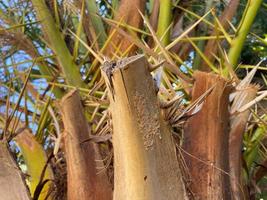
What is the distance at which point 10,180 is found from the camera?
1.90 metres

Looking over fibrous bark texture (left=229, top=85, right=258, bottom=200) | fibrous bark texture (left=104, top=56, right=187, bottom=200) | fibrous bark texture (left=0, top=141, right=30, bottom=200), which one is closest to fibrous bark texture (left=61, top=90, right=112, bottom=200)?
fibrous bark texture (left=0, top=141, right=30, bottom=200)

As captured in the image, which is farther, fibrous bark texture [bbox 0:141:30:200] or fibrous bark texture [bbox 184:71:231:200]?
fibrous bark texture [bbox 0:141:30:200]

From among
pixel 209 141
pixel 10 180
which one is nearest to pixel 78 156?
pixel 10 180

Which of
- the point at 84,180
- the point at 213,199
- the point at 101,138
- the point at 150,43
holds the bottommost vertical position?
the point at 213,199

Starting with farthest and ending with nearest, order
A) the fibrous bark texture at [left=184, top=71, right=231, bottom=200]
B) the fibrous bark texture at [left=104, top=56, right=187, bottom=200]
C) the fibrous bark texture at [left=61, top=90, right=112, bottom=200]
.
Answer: the fibrous bark texture at [left=61, top=90, right=112, bottom=200] → the fibrous bark texture at [left=184, top=71, right=231, bottom=200] → the fibrous bark texture at [left=104, top=56, right=187, bottom=200]

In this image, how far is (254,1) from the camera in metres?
2.18

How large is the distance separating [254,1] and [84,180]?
92 centimetres

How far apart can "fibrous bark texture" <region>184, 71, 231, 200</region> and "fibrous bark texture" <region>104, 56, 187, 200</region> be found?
0.46 ft

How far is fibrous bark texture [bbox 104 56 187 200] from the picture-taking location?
1.42 m

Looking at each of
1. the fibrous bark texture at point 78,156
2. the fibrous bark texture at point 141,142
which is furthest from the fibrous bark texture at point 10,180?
the fibrous bark texture at point 141,142

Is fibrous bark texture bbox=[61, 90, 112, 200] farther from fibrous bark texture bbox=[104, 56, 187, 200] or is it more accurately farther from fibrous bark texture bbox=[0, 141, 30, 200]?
fibrous bark texture bbox=[104, 56, 187, 200]

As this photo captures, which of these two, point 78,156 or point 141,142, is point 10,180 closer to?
point 78,156

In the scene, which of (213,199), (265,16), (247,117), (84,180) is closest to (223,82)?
(247,117)

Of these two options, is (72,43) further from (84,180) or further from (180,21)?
(84,180)
